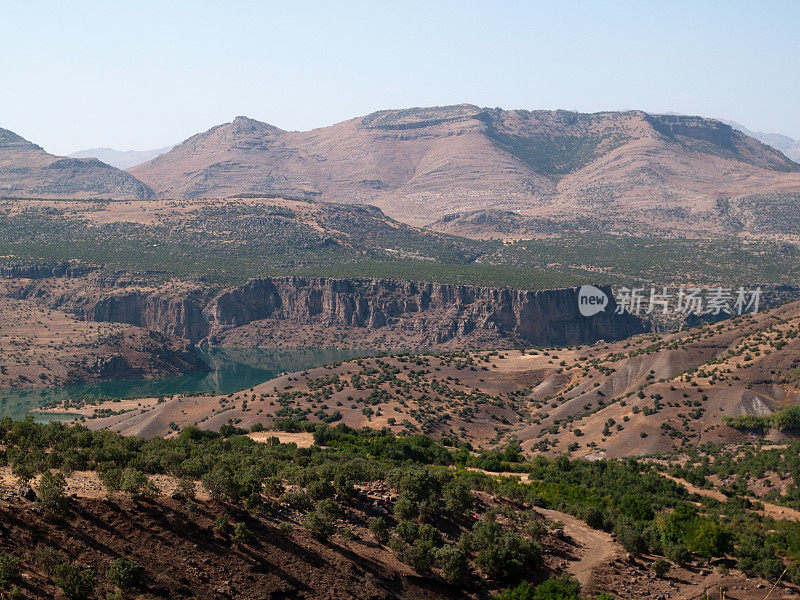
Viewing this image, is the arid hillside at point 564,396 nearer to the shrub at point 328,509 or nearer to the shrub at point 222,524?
the shrub at point 328,509

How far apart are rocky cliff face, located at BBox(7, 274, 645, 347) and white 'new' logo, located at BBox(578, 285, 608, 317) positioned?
4.41 feet

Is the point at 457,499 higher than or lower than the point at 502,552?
higher

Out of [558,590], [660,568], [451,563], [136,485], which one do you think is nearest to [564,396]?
[660,568]

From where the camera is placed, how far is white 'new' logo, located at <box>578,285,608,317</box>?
191 metres

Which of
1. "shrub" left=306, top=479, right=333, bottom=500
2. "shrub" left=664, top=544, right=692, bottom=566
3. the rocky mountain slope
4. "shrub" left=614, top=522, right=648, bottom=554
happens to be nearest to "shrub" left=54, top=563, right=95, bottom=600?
"shrub" left=306, top=479, right=333, bottom=500

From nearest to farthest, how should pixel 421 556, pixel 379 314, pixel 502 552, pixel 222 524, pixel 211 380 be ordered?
1. pixel 222 524
2. pixel 421 556
3. pixel 502 552
4. pixel 211 380
5. pixel 379 314

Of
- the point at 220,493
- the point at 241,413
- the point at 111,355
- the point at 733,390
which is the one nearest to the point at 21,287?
the point at 111,355

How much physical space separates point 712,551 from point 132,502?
2775 centimetres

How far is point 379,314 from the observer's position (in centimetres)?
19838

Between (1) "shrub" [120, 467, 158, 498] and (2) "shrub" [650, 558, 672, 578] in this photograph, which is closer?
(1) "shrub" [120, 467, 158, 498]

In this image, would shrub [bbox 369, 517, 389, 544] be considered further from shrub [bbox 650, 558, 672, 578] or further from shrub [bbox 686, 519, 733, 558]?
shrub [bbox 686, 519, 733, 558]

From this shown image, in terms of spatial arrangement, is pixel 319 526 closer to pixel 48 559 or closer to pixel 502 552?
pixel 502 552

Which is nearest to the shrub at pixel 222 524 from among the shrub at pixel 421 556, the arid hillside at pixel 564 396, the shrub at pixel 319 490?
the shrub at pixel 319 490

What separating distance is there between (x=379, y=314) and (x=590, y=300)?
152ft
